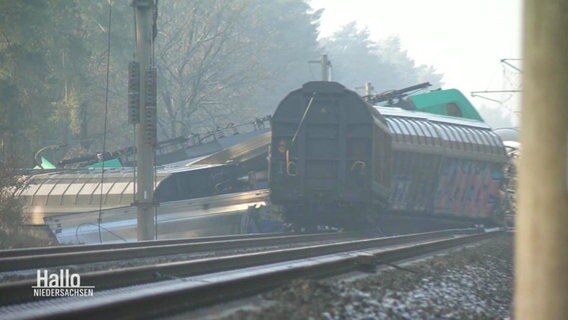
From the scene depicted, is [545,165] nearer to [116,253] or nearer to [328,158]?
[116,253]

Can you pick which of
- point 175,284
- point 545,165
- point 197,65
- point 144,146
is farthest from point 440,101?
point 545,165

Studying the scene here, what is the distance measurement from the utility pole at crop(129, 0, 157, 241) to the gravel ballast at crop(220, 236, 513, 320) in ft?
25.6

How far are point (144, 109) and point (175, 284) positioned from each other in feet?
35.7

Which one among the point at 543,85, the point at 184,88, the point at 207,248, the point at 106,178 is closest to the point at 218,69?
the point at 184,88

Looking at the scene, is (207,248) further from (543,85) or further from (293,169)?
(543,85)

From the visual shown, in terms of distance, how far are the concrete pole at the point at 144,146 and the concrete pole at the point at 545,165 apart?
14.4 meters

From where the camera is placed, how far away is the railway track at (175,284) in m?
5.10

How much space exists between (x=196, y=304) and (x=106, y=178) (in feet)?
64.2

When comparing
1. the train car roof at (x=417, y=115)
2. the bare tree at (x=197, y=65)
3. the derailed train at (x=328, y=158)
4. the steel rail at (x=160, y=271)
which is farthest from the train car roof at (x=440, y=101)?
the steel rail at (x=160, y=271)

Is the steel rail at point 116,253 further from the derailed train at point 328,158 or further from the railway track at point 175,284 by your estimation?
the derailed train at point 328,158

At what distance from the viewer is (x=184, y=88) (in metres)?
47.9

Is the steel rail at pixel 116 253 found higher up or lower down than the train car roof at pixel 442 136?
lower down

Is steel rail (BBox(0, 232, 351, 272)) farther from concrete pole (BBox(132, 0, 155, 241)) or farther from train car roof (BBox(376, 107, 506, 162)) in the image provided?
train car roof (BBox(376, 107, 506, 162))

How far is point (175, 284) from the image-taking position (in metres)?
7.05
